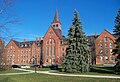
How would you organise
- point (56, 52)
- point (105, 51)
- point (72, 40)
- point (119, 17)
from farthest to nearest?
1. point (56, 52)
2. point (105, 51)
3. point (72, 40)
4. point (119, 17)

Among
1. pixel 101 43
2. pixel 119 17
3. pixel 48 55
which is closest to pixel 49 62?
pixel 48 55

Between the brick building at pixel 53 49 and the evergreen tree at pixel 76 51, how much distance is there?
913 inches

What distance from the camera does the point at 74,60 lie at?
93.4 feet

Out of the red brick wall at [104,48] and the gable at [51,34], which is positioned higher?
the gable at [51,34]

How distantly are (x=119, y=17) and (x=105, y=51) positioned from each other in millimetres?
36567

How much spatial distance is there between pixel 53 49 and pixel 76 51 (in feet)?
142

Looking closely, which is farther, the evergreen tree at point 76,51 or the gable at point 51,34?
the gable at point 51,34

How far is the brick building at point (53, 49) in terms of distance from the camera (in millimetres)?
62191

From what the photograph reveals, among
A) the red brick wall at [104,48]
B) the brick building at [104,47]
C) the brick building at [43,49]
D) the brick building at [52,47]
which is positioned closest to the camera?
the brick building at [104,47]

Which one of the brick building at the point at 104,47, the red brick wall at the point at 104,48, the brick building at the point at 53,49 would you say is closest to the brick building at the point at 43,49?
the brick building at the point at 53,49

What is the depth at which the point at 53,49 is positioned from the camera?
72.1 metres

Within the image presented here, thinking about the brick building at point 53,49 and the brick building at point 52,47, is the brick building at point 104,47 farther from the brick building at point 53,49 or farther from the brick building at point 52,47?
the brick building at point 52,47

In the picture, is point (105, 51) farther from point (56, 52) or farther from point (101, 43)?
point (56, 52)

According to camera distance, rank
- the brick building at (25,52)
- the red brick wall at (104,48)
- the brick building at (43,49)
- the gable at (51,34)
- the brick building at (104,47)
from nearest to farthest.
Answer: the brick building at (104,47), the red brick wall at (104,48), the brick building at (43,49), the gable at (51,34), the brick building at (25,52)
